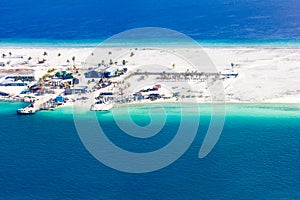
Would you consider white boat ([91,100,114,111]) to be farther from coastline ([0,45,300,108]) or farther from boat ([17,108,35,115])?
coastline ([0,45,300,108])

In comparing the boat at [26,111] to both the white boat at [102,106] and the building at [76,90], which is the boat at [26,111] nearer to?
the building at [76,90]

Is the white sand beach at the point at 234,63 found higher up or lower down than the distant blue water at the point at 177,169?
higher up

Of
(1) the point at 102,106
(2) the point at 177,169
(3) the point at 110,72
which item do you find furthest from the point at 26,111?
(2) the point at 177,169

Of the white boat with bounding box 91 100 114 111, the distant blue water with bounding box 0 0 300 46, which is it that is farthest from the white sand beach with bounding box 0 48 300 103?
the distant blue water with bounding box 0 0 300 46

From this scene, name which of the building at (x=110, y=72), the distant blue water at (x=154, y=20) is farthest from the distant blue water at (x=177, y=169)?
the distant blue water at (x=154, y=20)

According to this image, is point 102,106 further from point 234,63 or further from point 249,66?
point 249,66

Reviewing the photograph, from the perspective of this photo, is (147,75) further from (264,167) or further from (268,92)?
(264,167)
